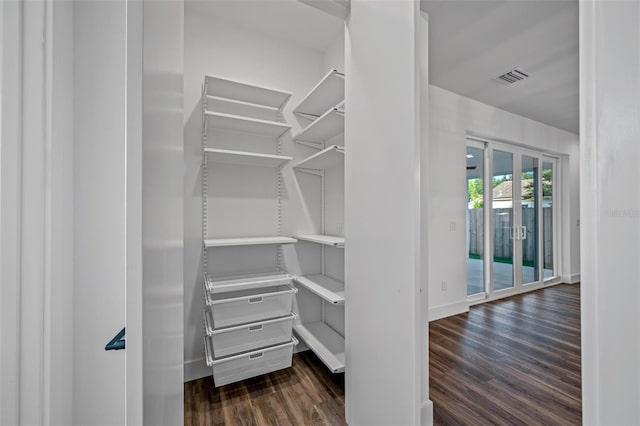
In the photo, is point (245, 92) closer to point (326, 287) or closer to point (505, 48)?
point (326, 287)

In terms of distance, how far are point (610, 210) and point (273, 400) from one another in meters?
1.86

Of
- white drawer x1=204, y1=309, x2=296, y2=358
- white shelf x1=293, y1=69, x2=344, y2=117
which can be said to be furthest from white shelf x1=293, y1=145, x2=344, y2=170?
white drawer x1=204, y1=309, x2=296, y2=358

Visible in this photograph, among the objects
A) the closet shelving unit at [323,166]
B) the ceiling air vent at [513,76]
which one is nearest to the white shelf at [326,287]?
the closet shelving unit at [323,166]

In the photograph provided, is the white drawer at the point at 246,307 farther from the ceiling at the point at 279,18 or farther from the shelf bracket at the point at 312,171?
the ceiling at the point at 279,18

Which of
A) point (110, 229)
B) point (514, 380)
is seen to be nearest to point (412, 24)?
point (110, 229)

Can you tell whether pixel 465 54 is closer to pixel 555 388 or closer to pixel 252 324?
pixel 555 388

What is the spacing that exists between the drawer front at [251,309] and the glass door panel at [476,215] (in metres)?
2.90

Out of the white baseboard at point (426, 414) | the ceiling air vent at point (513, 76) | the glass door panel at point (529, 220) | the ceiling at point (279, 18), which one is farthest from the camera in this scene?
the glass door panel at point (529, 220)

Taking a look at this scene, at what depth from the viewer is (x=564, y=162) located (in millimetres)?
4652

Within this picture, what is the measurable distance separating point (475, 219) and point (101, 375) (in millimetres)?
4095

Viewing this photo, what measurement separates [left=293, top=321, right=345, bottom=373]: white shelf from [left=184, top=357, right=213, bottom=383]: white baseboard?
2.35ft

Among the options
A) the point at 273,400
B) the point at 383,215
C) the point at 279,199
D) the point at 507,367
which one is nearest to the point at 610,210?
the point at 383,215

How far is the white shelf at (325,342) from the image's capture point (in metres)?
1.72

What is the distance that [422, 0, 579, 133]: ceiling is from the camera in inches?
74.5
